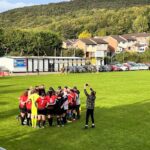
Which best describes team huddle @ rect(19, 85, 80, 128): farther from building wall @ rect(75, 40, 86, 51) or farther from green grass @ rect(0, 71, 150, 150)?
building wall @ rect(75, 40, 86, 51)

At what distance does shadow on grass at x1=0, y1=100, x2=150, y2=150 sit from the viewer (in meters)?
19.2

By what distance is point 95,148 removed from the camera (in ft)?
61.9

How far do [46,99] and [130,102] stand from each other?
46.4 feet

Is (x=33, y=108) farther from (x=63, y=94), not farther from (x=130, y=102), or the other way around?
(x=130, y=102)

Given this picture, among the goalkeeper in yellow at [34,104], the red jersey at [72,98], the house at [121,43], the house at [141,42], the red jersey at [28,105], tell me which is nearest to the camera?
the goalkeeper in yellow at [34,104]

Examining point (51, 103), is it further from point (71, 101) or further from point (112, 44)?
point (112, 44)

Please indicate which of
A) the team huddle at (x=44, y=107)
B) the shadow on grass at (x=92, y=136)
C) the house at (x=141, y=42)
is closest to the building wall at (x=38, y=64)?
the shadow on grass at (x=92, y=136)

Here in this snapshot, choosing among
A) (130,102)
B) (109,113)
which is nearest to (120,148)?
(109,113)

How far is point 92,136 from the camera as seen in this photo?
69.9ft

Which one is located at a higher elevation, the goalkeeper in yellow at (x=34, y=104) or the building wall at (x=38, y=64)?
the building wall at (x=38, y=64)

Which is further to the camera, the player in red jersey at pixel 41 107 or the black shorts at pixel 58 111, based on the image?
the black shorts at pixel 58 111

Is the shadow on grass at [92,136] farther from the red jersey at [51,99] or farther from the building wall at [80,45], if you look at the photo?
the building wall at [80,45]

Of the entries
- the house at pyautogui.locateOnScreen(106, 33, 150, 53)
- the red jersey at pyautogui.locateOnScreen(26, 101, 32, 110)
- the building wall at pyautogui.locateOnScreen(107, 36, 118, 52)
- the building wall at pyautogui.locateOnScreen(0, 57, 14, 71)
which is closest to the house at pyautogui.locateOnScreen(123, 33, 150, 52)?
the house at pyautogui.locateOnScreen(106, 33, 150, 53)

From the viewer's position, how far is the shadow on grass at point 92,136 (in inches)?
757
